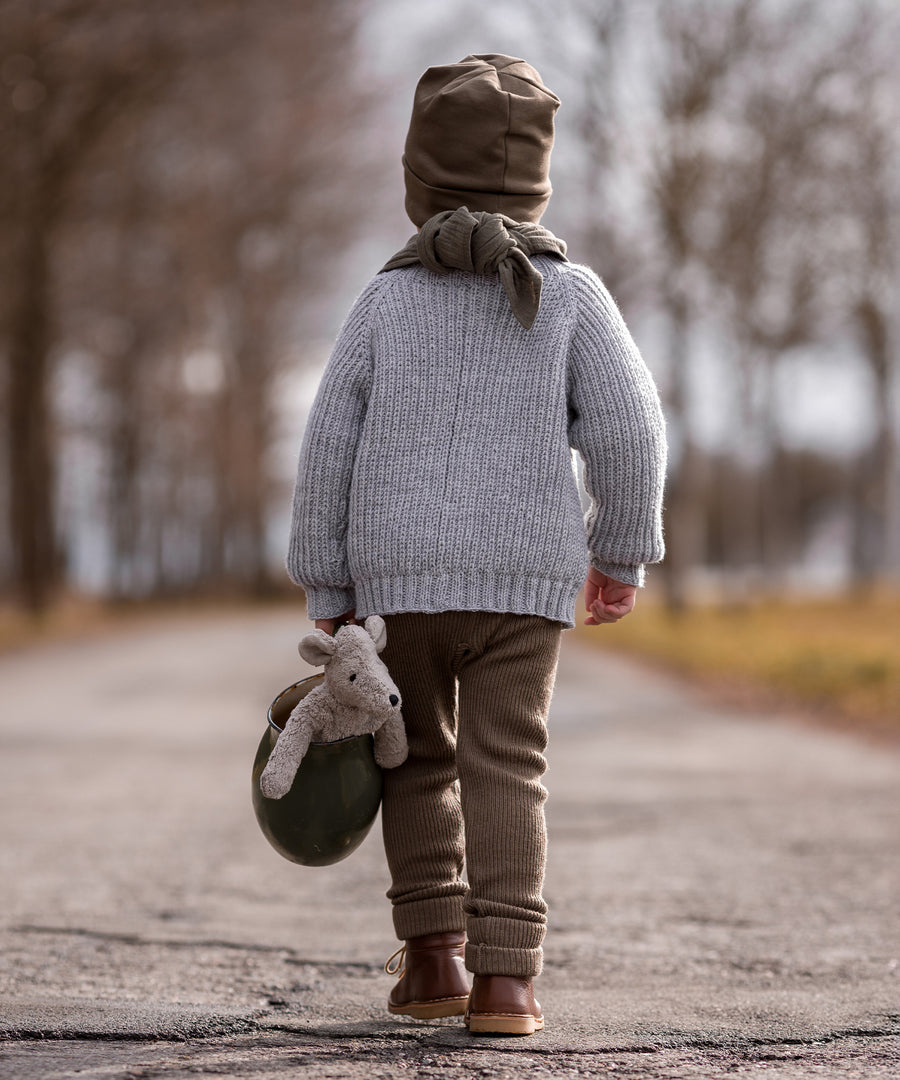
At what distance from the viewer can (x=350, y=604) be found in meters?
3.17

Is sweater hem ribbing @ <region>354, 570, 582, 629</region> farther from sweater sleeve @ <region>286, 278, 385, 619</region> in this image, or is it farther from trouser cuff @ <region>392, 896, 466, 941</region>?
trouser cuff @ <region>392, 896, 466, 941</region>

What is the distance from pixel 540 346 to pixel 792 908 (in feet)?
6.86

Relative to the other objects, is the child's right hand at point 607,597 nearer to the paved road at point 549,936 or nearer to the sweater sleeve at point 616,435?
the sweater sleeve at point 616,435

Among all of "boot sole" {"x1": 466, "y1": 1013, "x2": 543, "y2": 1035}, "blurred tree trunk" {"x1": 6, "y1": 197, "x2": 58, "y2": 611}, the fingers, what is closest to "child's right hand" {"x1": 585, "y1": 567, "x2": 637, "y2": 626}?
the fingers

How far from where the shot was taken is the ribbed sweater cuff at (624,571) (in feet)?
10.2

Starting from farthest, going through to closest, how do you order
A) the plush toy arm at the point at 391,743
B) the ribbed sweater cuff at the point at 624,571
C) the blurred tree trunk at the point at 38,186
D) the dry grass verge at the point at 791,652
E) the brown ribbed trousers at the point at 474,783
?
1. the blurred tree trunk at the point at 38,186
2. the dry grass verge at the point at 791,652
3. the ribbed sweater cuff at the point at 624,571
4. the plush toy arm at the point at 391,743
5. the brown ribbed trousers at the point at 474,783

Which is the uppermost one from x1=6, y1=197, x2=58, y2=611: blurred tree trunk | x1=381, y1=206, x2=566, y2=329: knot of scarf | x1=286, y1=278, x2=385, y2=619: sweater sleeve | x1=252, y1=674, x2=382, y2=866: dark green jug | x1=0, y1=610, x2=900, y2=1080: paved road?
x1=6, y1=197, x2=58, y2=611: blurred tree trunk

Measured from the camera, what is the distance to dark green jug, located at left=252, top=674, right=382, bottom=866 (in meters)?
2.93

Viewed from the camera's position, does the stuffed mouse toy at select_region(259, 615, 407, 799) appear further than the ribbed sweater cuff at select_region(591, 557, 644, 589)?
No

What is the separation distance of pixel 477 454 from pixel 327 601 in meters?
0.46

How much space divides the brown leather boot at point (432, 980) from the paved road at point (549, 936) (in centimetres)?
5

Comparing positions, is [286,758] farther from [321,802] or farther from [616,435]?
[616,435]

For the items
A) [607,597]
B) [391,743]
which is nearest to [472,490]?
[607,597]

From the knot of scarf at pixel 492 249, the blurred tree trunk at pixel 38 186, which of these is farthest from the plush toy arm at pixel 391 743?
the blurred tree trunk at pixel 38 186
